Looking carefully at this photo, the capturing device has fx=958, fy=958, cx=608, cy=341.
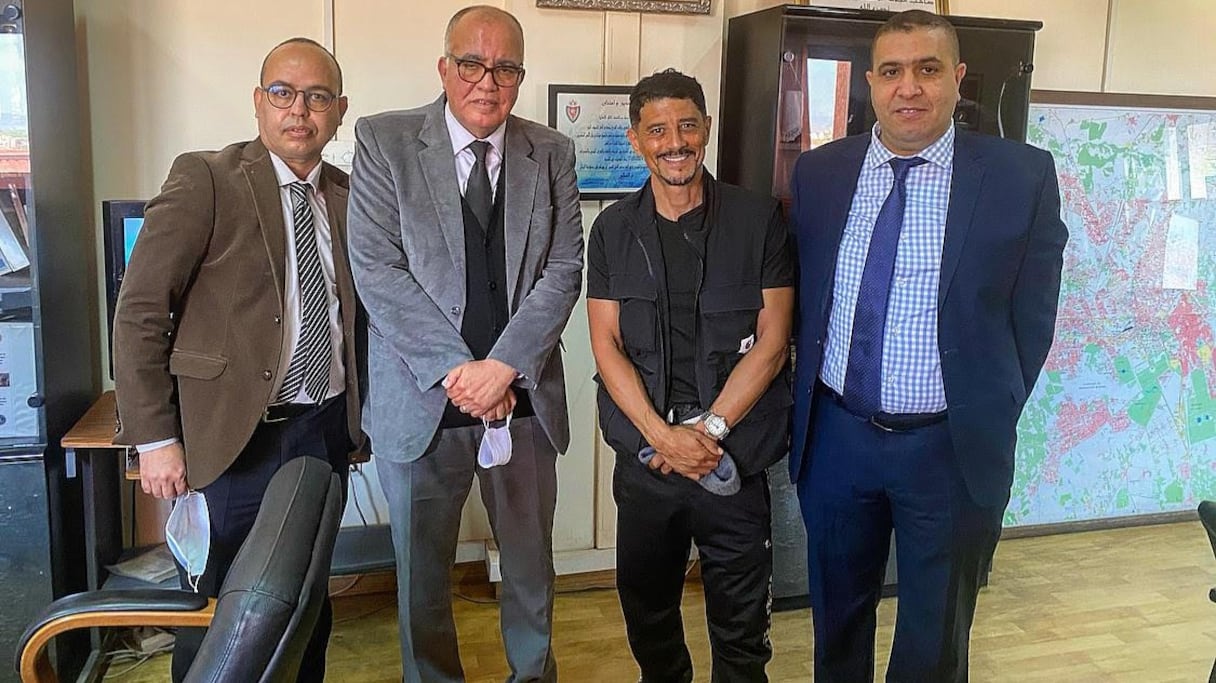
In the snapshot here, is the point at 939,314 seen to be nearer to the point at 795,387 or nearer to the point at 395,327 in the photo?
the point at 795,387

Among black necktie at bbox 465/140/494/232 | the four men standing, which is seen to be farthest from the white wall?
black necktie at bbox 465/140/494/232

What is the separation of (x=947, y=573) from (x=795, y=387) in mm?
516

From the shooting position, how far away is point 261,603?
3.38 feet

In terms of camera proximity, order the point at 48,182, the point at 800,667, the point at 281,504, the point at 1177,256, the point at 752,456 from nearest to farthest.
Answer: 1. the point at 281,504
2. the point at 752,456
3. the point at 48,182
4. the point at 800,667
5. the point at 1177,256

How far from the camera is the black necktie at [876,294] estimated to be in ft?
6.55

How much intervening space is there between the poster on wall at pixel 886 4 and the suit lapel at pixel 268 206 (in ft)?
6.04

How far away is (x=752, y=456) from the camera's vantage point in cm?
211

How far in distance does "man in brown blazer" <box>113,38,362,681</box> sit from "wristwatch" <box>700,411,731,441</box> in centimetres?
84

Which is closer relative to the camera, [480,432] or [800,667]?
[480,432]

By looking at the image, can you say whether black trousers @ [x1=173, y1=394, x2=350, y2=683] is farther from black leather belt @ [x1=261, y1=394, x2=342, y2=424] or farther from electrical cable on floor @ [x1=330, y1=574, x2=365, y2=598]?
electrical cable on floor @ [x1=330, y1=574, x2=365, y2=598]

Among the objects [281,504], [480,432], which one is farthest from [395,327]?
[281,504]

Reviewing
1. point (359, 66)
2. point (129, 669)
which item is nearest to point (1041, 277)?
point (359, 66)

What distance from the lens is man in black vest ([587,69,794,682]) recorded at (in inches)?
81.0

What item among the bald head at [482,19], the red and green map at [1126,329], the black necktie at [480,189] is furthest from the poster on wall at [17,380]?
the red and green map at [1126,329]
